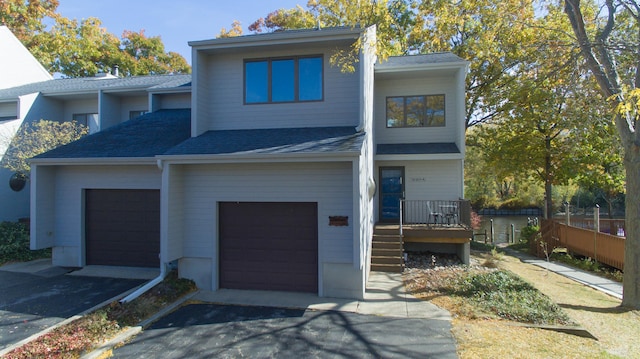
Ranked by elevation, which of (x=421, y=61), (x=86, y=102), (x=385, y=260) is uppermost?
(x=421, y=61)

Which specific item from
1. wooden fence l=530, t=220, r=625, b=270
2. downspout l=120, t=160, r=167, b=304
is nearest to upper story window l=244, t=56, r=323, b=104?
downspout l=120, t=160, r=167, b=304

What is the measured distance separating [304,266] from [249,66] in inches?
215

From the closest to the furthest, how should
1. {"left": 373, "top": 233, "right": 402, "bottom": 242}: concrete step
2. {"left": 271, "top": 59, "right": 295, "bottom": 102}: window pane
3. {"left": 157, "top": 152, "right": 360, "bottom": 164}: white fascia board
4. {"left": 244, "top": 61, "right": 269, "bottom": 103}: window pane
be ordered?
{"left": 157, "top": 152, "right": 360, "bottom": 164}: white fascia board
{"left": 271, "top": 59, "right": 295, "bottom": 102}: window pane
{"left": 244, "top": 61, "right": 269, "bottom": 103}: window pane
{"left": 373, "top": 233, "right": 402, "bottom": 242}: concrete step

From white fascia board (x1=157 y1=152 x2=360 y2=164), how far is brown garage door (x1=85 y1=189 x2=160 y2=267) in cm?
231

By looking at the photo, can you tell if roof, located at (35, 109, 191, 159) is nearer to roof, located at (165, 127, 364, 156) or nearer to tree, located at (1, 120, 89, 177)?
roof, located at (165, 127, 364, 156)

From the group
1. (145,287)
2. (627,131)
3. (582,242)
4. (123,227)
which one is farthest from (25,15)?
(582,242)

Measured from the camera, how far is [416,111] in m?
13.0

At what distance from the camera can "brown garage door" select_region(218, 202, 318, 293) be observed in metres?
8.17

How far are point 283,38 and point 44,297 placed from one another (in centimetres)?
799

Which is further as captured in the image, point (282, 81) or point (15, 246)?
point (15, 246)

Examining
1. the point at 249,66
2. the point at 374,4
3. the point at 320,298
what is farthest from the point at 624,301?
the point at 249,66

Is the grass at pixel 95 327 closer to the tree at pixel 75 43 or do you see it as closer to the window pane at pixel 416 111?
the window pane at pixel 416 111

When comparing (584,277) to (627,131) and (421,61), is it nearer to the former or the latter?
(627,131)

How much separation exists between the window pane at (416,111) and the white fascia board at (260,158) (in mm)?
6719
